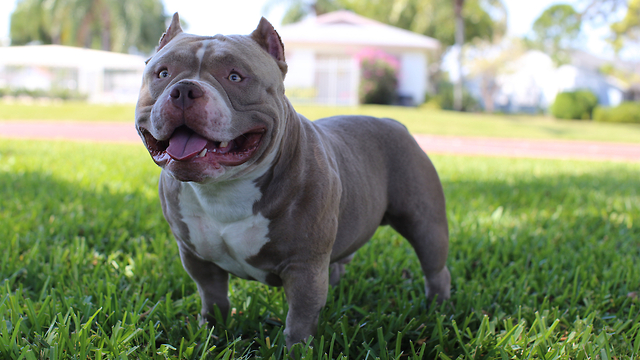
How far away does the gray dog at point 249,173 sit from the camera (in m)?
1.49

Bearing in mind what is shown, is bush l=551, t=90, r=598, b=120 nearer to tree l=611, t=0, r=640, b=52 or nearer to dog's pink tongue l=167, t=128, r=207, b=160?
tree l=611, t=0, r=640, b=52

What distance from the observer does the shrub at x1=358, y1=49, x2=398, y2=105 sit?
19234mm

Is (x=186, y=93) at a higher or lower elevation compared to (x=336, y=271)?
higher

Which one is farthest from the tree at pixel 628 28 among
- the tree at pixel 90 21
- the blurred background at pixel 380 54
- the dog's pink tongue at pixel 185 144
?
the tree at pixel 90 21

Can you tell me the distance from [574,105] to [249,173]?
25.5 m

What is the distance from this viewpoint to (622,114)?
21641 mm

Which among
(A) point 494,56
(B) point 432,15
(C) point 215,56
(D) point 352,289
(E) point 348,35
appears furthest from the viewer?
(A) point 494,56

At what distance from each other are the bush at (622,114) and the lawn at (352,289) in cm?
1960

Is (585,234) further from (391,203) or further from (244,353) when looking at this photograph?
(244,353)

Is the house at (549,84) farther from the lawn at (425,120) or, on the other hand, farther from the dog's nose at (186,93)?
the dog's nose at (186,93)

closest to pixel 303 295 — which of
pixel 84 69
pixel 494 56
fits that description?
pixel 84 69

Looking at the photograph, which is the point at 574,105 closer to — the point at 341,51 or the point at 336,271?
the point at 341,51

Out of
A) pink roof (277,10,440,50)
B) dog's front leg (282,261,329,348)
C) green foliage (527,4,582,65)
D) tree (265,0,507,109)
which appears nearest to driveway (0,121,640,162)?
dog's front leg (282,261,329,348)

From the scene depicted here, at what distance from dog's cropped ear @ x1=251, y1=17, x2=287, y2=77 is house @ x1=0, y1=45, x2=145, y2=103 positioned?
74.5 feet
